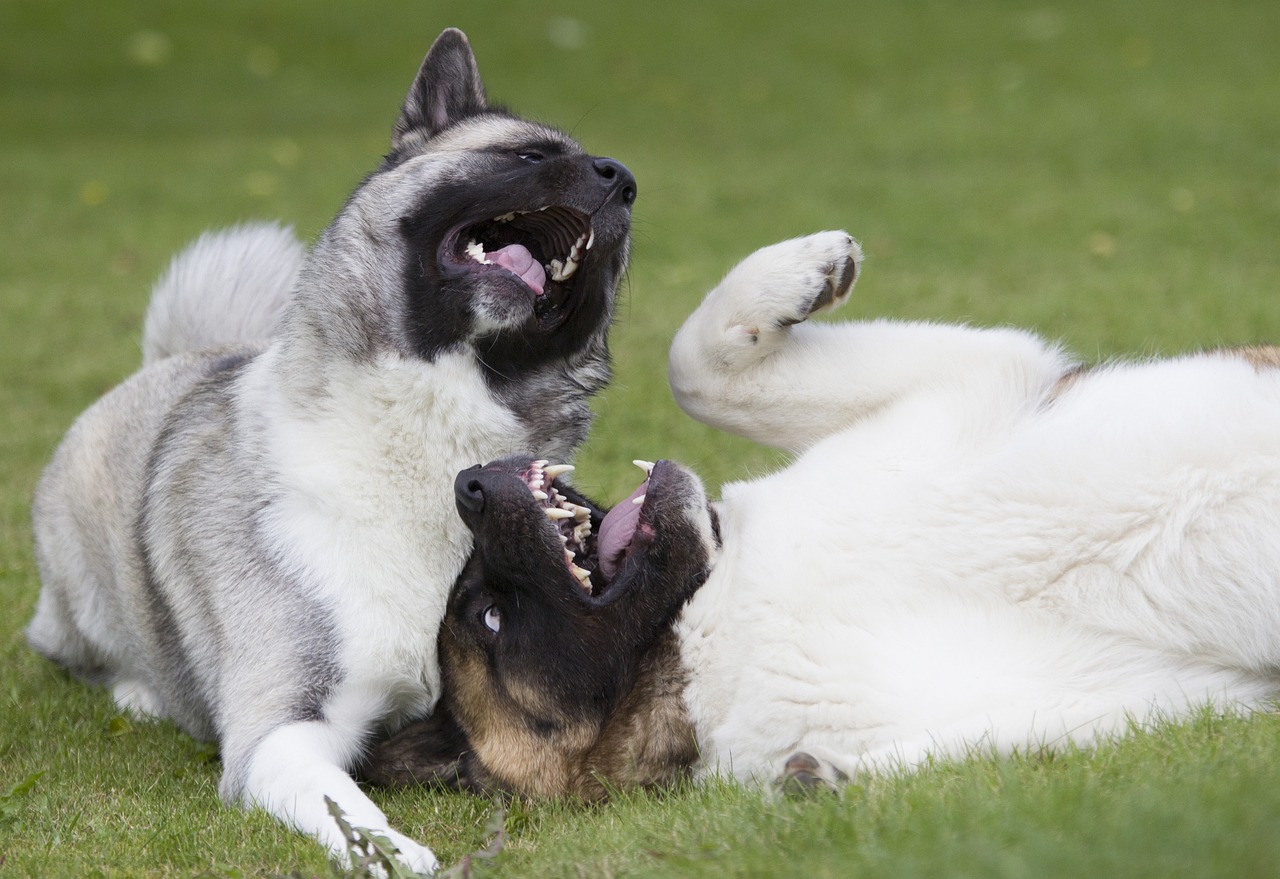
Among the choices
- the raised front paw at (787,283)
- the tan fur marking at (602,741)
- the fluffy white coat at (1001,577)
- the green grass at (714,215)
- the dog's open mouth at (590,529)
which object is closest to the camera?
the green grass at (714,215)

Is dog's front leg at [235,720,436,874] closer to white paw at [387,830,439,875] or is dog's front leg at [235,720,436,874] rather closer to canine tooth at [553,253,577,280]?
white paw at [387,830,439,875]

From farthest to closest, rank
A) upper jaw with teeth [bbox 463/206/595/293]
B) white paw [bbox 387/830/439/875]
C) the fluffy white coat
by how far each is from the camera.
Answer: upper jaw with teeth [bbox 463/206/595/293] < the fluffy white coat < white paw [bbox 387/830/439/875]

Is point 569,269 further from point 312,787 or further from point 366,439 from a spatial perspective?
point 312,787

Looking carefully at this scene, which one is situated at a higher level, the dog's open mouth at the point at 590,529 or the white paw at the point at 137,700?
A: the dog's open mouth at the point at 590,529

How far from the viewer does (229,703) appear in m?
3.73

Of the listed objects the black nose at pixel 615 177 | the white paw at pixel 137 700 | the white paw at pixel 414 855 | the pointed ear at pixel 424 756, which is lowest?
the white paw at pixel 137 700

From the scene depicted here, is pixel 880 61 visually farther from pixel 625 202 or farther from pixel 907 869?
pixel 907 869

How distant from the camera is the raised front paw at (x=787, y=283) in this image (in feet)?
13.0

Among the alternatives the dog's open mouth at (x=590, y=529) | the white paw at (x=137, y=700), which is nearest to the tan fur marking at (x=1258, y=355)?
the dog's open mouth at (x=590, y=529)

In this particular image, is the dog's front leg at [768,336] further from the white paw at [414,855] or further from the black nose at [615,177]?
the white paw at [414,855]

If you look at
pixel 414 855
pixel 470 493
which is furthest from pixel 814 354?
pixel 414 855

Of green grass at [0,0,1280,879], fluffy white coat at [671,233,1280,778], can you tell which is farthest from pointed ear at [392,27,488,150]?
fluffy white coat at [671,233,1280,778]

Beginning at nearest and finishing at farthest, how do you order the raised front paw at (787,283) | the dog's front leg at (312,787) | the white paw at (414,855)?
A: the white paw at (414,855) → the dog's front leg at (312,787) → the raised front paw at (787,283)

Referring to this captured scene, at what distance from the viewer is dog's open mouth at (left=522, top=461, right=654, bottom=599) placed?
12.0 feet
